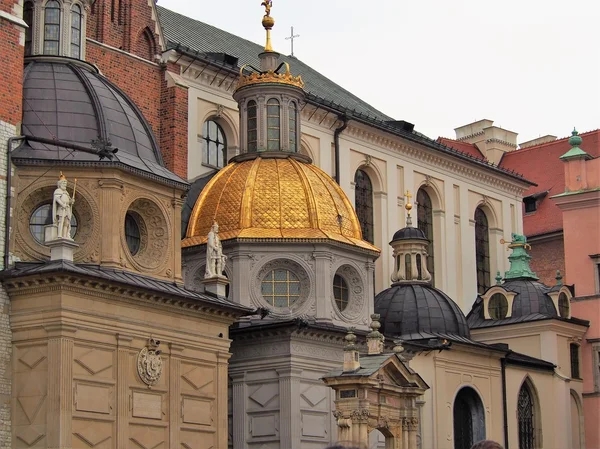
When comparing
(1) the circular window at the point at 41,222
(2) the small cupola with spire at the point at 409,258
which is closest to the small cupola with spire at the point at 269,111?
(2) the small cupola with spire at the point at 409,258

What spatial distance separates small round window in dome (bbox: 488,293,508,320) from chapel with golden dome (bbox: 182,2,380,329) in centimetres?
1021

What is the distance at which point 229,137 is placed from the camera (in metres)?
40.2

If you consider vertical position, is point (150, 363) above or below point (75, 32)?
below

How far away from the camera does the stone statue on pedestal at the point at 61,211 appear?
88.8 feet

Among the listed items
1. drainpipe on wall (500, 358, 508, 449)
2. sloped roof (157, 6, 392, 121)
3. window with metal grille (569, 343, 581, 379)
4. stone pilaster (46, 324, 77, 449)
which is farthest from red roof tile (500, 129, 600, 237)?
stone pilaster (46, 324, 77, 449)

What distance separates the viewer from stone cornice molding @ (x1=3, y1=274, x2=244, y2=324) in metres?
26.8

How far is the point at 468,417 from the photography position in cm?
3994

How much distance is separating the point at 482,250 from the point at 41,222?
25115 mm

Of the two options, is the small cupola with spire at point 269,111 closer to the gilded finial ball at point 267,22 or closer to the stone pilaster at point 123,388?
the gilded finial ball at point 267,22

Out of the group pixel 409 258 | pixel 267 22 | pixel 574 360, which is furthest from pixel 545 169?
pixel 267 22

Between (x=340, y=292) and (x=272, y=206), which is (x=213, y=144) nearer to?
(x=272, y=206)

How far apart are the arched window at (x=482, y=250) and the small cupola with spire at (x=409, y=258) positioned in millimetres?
8234

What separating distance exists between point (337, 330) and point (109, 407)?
335 inches

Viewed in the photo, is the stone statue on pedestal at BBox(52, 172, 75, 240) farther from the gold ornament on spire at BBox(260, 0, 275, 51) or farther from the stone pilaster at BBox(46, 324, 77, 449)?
the gold ornament on spire at BBox(260, 0, 275, 51)
